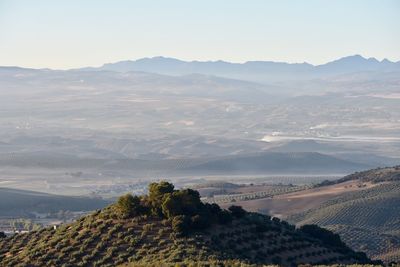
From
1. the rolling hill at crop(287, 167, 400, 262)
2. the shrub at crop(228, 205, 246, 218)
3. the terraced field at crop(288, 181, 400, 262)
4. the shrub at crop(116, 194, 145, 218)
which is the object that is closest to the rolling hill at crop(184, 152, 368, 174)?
the rolling hill at crop(287, 167, 400, 262)

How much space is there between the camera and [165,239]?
127 feet

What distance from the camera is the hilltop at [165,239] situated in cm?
3719

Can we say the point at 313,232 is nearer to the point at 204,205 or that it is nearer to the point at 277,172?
the point at 204,205

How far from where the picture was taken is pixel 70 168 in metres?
180

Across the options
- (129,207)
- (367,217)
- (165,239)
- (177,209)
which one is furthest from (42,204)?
(165,239)

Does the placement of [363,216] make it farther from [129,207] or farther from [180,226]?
[180,226]

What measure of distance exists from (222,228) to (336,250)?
5433mm

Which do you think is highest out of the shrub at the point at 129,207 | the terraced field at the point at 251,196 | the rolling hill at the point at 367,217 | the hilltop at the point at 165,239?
the shrub at the point at 129,207

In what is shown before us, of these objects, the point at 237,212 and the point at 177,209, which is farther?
the point at 237,212

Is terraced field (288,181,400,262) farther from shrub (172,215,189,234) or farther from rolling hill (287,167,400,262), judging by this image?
shrub (172,215,189,234)

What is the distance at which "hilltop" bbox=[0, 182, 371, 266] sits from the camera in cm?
3719

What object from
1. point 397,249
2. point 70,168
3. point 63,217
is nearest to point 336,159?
point 70,168

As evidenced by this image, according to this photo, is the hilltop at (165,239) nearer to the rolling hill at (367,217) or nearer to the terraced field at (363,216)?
the rolling hill at (367,217)

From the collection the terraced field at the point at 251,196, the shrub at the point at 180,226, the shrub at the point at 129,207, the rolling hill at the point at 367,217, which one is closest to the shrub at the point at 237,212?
the shrub at the point at 129,207
